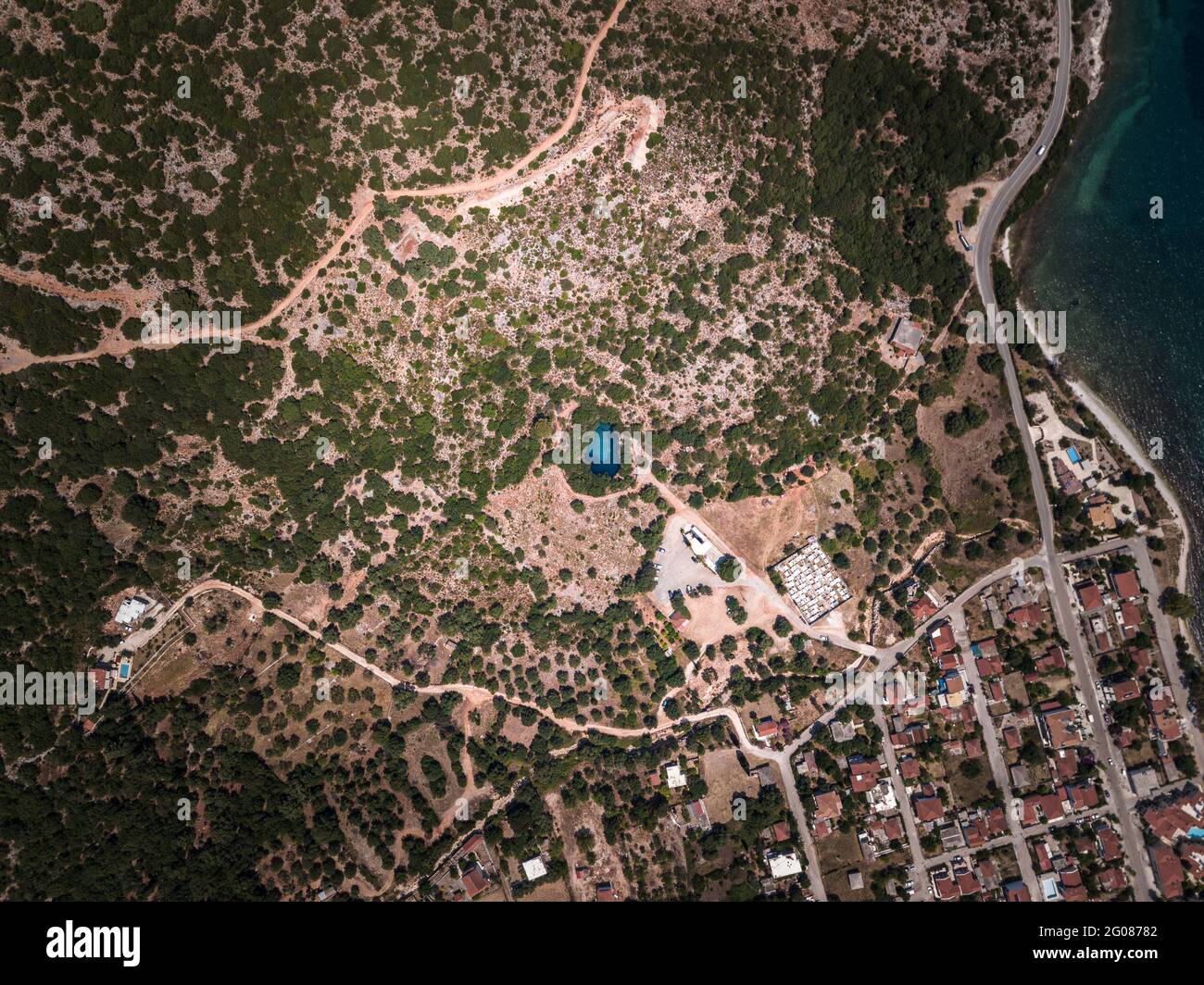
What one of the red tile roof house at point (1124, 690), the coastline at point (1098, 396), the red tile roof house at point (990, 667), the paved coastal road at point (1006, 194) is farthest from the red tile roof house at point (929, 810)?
the paved coastal road at point (1006, 194)

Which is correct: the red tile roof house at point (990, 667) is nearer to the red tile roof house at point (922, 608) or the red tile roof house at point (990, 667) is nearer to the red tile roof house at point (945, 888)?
the red tile roof house at point (922, 608)

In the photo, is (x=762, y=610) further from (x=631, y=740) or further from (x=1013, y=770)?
(x=1013, y=770)

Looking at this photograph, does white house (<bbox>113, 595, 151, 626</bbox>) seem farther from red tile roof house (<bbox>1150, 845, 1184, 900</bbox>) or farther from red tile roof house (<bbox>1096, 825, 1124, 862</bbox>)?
red tile roof house (<bbox>1150, 845, 1184, 900</bbox>)

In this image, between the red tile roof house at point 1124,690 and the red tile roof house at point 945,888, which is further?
the red tile roof house at point 1124,690

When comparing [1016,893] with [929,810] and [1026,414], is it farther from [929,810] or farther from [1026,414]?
[1026,414]

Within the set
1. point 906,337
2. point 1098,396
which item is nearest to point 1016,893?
point 1098,396
